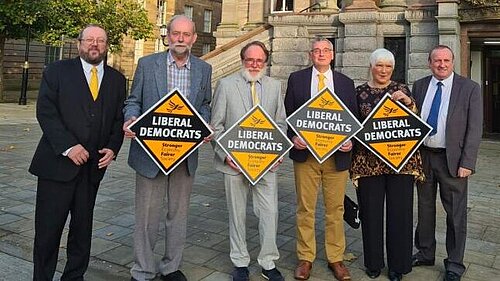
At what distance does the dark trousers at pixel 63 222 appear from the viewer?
3.91m

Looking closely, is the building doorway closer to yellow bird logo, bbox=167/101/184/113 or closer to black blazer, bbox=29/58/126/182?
yellow bird logo, bbox=167/101/184/113

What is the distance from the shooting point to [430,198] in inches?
189

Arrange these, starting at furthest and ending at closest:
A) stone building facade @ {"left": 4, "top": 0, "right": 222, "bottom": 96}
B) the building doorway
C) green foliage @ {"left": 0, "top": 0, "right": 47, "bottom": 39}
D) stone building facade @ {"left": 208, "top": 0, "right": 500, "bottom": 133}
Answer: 1. stone building facade @ {"left": 4, "top": 0, "right": 222, "bottom": 96}
2. green foliage @ {"left": 0, "top": 0, "right": 47, "bottom": 39}
3. the building doorway
4. stone building facade @ {"left": 208, "top": 0, "right": 500, "bottom": 133}

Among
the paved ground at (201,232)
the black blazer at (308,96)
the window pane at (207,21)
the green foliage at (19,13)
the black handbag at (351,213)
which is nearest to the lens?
the black blazer at (308,96)

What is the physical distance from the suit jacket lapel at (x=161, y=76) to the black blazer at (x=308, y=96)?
50.1 inches

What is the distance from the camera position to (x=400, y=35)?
1580 cm

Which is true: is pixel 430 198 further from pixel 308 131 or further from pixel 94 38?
pixel 94 38

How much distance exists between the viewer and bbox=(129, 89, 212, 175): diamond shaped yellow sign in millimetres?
3975

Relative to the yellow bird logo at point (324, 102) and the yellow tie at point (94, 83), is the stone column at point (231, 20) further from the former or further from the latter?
the yellow tie at point (94, 83)

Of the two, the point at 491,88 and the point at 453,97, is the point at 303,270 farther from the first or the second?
the point at 491,88

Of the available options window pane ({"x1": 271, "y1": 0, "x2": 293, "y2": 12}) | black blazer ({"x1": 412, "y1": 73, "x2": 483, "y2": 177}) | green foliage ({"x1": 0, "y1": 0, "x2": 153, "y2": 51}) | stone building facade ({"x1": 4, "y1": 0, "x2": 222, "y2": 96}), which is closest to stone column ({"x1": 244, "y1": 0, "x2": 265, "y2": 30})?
window pane ({"x1": 271, "y1": 0, "x2": 293, "y2": 12})

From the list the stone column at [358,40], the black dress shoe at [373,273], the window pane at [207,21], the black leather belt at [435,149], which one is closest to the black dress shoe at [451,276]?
the black dress shoe at [373,273]

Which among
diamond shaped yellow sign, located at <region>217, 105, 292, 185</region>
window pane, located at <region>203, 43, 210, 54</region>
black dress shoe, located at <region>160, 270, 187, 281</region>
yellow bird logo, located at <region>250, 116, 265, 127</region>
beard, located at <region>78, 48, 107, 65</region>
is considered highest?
window pane, located at <region>203, 43, 210, 54</region>

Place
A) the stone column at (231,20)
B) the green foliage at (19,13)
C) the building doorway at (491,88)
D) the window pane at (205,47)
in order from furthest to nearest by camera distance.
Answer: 1. the window pane at (205,47)
2. the stone column at (231,20)
3. the green foliage at (19,13)
4. the building doorway at (491,88)
